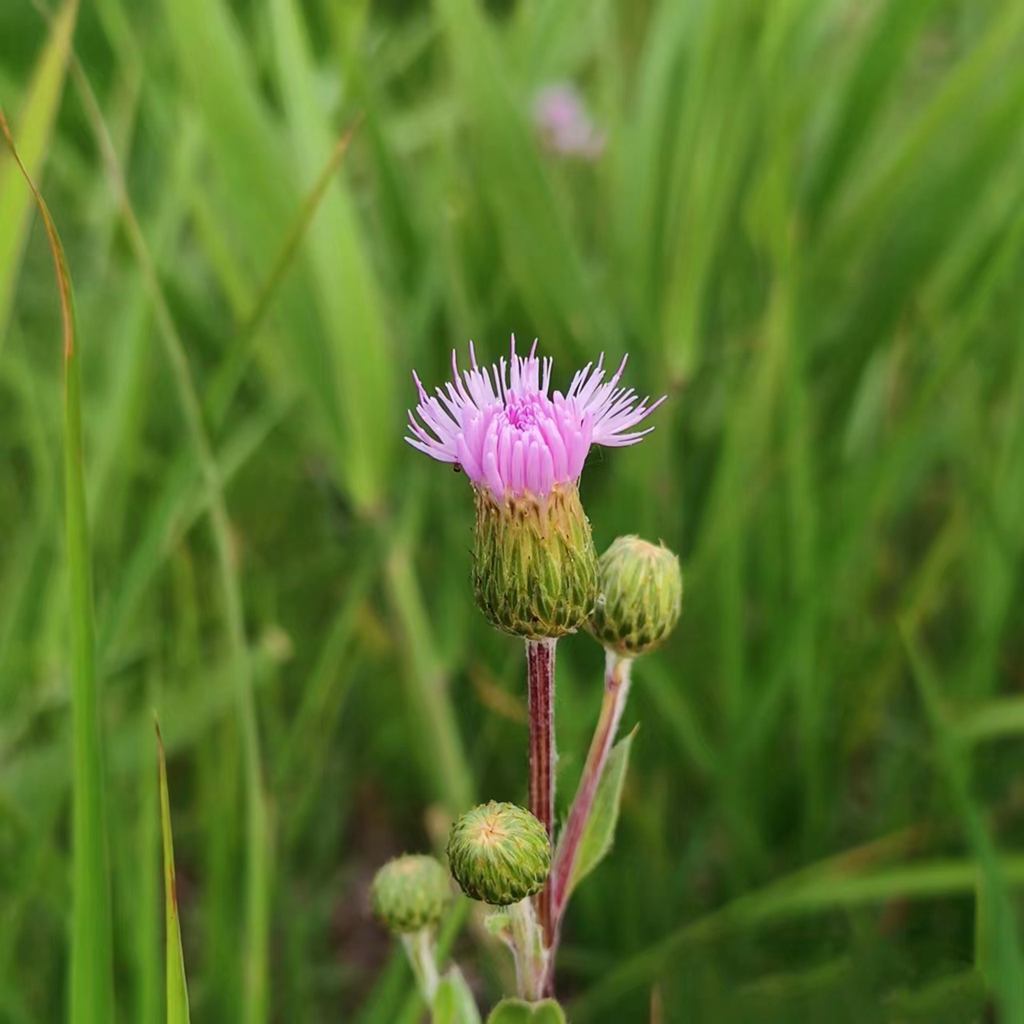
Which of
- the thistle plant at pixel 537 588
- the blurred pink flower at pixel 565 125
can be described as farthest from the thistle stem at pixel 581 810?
the blurred pink flower at pixel 565 125

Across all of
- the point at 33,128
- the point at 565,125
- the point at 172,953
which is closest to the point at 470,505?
the point at 33,128

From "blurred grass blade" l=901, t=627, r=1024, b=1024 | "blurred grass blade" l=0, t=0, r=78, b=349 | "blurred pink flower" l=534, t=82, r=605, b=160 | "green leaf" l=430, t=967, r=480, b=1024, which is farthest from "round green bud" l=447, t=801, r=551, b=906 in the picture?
"blurred pink flower" l=534, t=82, r=605, b=160

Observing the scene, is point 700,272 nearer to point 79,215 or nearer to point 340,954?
point 340,954

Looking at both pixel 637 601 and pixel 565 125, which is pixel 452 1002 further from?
pixel 565 125

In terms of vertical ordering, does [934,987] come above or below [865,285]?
below

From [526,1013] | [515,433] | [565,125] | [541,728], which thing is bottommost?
[526,1013]

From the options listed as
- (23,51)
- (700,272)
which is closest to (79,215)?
(23,51)

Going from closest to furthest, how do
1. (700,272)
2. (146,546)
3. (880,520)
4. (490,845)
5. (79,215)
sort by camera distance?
(490,845) < (146,546) < (700,272) < (880,520) < (79,215)
